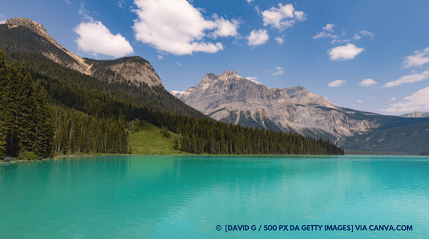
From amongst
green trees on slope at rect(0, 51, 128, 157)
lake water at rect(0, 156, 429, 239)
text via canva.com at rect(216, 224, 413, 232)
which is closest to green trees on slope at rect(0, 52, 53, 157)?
green trees on slope at rect(0, 51, 128, 157)

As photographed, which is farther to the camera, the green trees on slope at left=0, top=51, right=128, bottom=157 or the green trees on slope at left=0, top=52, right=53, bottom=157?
the green trees on slope at left=0, top=51, right=128, bottom=157

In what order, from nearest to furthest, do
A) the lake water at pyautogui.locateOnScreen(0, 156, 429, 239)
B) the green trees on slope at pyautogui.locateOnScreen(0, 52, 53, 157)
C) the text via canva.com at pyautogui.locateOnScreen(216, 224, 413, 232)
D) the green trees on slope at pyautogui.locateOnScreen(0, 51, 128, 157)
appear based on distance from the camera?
the lake water at pyautogui.locateOnScreen(0, 156, 429, 239) → the text via canva.com at pyautogui.locateOnScreen(216, 224, 413, 232) → the green trees on slope at pyautogui.locateOnScreen(0, 52, 53, 157) → the green trees on slope at pyautogui.locateOnScreen(0, 51, 128, 157)

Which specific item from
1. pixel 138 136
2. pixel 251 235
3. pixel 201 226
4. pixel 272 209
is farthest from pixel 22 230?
pixel 138 136

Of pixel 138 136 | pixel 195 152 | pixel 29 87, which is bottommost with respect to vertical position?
pixel 195 152

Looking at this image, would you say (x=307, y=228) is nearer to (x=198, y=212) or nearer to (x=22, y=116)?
(x=198, y=212)

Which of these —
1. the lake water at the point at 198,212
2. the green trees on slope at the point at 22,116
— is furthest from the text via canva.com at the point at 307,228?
the green trees on slope at the point at 22,116

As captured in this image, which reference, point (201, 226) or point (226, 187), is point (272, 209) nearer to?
point (201, 226)

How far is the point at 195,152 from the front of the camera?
185m

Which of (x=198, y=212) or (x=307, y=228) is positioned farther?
(x=198, y=212)

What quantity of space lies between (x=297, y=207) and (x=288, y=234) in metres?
8.86

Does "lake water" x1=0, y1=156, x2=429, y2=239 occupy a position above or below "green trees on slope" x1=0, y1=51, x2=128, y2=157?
below

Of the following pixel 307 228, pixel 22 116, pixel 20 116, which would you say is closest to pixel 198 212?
pixel 307 228

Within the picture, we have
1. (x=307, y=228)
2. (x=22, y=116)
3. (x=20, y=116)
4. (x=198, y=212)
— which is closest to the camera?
(x=307, y=228)

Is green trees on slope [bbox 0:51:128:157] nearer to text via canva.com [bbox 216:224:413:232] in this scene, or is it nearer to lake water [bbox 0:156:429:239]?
lake water [bbox 0:156:429:239]
